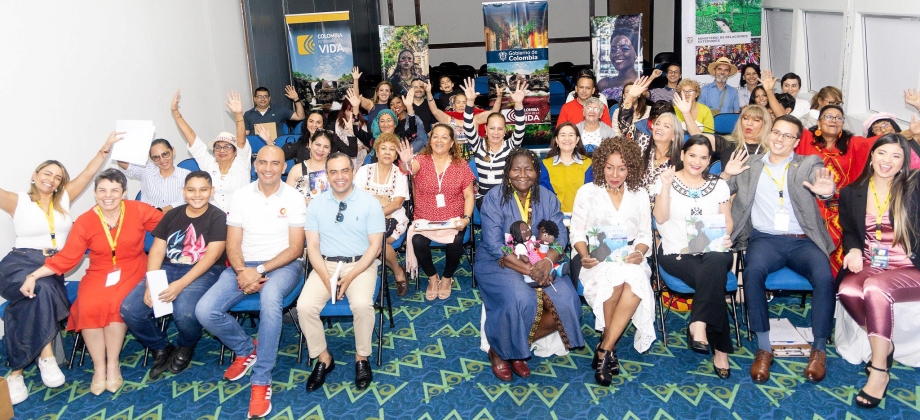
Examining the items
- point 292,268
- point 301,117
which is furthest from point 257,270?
point 301,117

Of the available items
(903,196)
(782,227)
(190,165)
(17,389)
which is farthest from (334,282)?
(903,196)

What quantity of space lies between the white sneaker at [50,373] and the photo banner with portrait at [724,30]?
29.9 ft

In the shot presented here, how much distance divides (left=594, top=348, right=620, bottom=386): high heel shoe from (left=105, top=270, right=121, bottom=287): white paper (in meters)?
3.03

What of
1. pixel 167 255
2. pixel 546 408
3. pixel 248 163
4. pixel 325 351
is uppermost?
pixel 248 163

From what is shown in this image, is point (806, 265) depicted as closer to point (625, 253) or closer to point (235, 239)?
point (625, 253)

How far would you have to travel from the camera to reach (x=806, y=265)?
383 cm

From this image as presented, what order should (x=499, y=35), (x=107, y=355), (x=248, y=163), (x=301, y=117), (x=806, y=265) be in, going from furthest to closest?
(x=499, y=35) → (x=301, y=117) → (x=248, y=163) → (x=107, y=355) → (x=806, y=265)

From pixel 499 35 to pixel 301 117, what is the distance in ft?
10.5

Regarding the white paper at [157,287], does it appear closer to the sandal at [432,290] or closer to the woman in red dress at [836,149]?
the sandal at [432,290]

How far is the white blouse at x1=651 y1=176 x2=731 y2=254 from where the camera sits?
398 centimetres

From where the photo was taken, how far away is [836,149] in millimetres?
4664

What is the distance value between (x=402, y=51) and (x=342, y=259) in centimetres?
630

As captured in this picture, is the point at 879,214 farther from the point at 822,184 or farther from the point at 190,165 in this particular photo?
the point at 190,165

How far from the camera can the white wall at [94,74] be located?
15.2 feet
